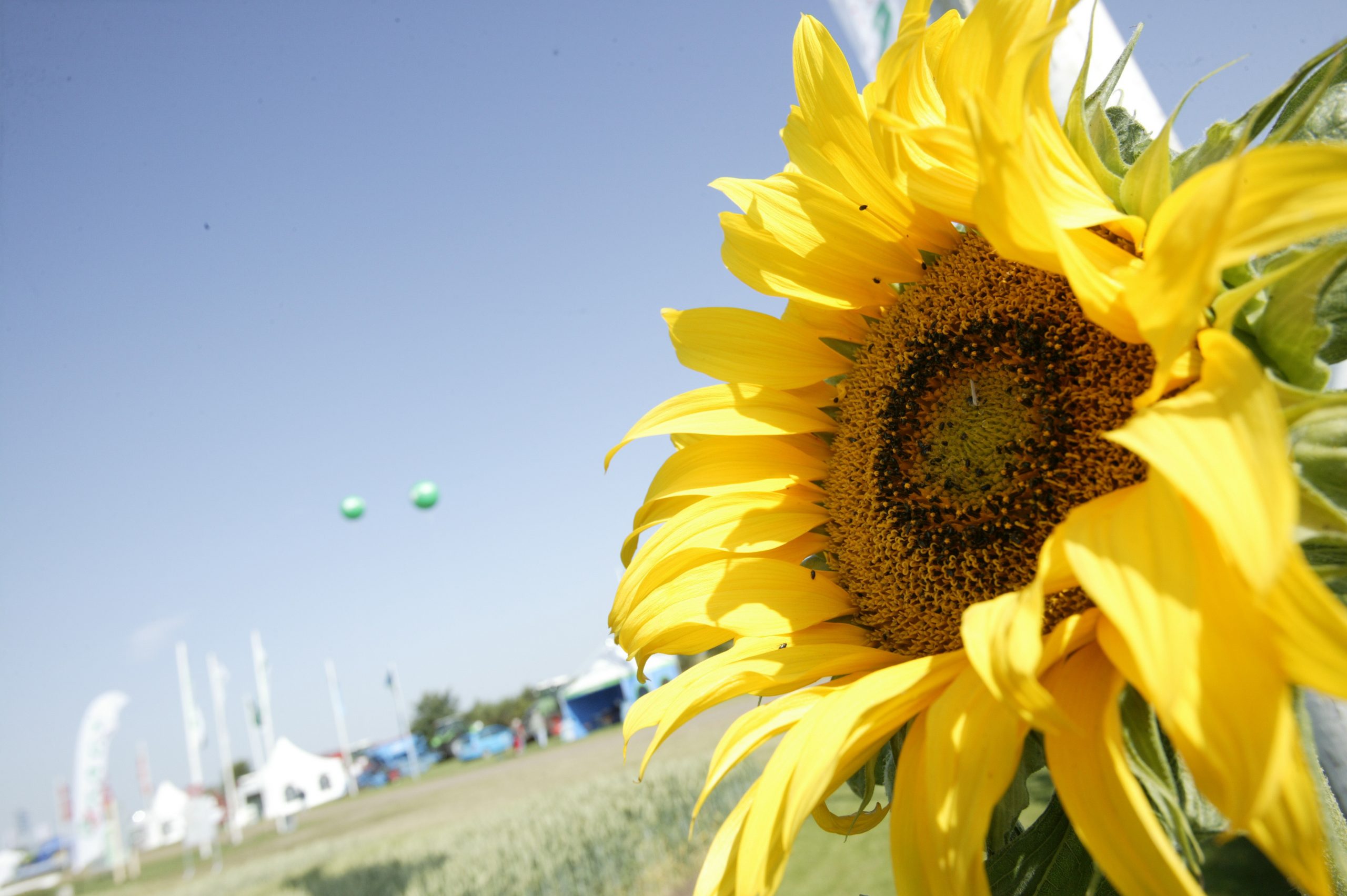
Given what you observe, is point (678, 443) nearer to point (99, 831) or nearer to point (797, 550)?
point (797, 550)

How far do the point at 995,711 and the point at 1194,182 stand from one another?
36cm

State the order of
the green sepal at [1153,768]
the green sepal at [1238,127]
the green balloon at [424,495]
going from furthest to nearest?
the green balloon at [424,495] → the green sepal at [1238,127] → the green sepal at [1153,768]

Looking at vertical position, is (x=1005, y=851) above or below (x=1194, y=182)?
below

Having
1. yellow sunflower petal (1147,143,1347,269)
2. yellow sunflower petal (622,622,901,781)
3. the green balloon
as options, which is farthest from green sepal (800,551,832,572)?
the green balloon

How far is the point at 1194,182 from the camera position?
0.53m

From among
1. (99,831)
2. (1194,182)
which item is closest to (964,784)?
(1194,182)

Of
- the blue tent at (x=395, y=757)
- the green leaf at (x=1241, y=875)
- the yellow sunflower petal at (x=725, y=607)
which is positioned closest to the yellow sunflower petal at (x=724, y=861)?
the yellow sunflower petal at (x=725, y=607)

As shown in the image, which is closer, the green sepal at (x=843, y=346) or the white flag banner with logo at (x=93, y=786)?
the green sepal at (x=843, y=346)

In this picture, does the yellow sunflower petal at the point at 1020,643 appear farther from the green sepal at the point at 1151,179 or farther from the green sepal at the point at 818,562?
the green sepal at the point at 818,562

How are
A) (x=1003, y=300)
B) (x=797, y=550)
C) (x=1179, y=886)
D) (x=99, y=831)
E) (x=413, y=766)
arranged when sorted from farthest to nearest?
1. (x=413, y=766)
2. (x=99, y=831)
3. (x=797, y=550)
4. (x=1003, y=300)
5. (x=1179, y=886)

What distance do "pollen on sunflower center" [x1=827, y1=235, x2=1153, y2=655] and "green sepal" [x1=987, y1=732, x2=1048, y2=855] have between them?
0.11 meters

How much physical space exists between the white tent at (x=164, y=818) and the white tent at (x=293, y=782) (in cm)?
193

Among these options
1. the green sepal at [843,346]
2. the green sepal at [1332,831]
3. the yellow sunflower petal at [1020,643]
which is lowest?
the green sepal at [1332,831]

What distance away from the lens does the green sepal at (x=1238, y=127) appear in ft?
2.07
